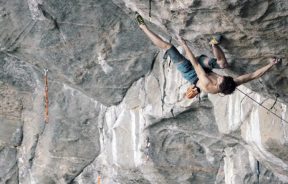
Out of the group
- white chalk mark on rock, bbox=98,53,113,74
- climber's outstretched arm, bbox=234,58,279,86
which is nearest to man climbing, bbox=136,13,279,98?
climber's outstretched arm, bbox=234,58,279,86

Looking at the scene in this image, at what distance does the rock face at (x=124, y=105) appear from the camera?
33.9 ft

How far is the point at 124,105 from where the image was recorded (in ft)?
46.6

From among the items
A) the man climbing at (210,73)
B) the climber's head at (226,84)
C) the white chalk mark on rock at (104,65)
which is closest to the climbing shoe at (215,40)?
the man climbing at (210,73)

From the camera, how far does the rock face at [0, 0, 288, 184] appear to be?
10.3 meters

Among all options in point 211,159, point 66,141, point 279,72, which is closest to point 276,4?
point 279,72

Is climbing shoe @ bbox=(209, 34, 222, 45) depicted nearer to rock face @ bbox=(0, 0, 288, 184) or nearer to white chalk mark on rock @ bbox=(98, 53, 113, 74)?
rock face @ bbox=(0, 0, 288, 184)

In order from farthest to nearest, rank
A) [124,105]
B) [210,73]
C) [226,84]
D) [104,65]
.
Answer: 1. [124,105]
2. [104,65]
3. [210,73]
4. [226,84]

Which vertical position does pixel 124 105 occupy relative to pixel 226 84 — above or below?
above

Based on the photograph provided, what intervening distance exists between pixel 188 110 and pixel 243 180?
159 cm

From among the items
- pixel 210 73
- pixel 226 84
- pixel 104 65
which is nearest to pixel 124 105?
pixel 104 65

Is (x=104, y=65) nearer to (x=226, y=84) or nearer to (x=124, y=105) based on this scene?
(x=124, y=105)

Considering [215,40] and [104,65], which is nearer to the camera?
[215,40]

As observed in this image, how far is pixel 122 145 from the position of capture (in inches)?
559

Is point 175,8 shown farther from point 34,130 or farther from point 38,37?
point 34,130
